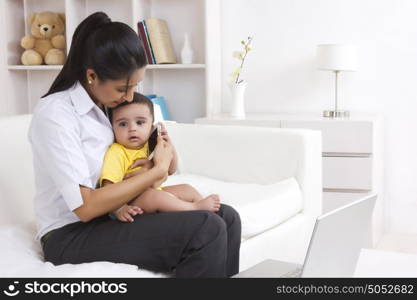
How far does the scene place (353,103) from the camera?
3.80 m

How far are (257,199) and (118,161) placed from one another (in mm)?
850

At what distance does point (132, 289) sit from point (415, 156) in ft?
8.76

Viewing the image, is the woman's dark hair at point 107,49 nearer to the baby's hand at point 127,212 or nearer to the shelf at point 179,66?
the baby's hand at point 127,212

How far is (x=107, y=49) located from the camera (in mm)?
1648

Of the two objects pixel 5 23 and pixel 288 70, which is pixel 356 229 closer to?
pixel 288 70

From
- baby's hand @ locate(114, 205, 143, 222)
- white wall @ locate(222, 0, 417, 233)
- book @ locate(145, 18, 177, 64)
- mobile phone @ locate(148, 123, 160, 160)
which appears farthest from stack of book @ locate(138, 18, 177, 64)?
baby's hand @ locate(114, 205, 143, 222)

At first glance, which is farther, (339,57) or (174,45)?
(174,45)

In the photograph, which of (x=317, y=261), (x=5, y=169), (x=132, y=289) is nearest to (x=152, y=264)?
(x=132, y=289)

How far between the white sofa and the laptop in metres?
0.37

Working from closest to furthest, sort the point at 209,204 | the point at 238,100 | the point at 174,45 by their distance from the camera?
the point at 209,204 < the point at 238,100 < the point at 174,45

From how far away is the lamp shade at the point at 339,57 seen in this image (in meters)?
3.52

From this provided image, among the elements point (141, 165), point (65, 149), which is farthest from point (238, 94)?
point (65, 149)

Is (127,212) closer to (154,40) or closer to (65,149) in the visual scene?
(65,149)

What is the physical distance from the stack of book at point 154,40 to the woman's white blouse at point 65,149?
6.91 ft
